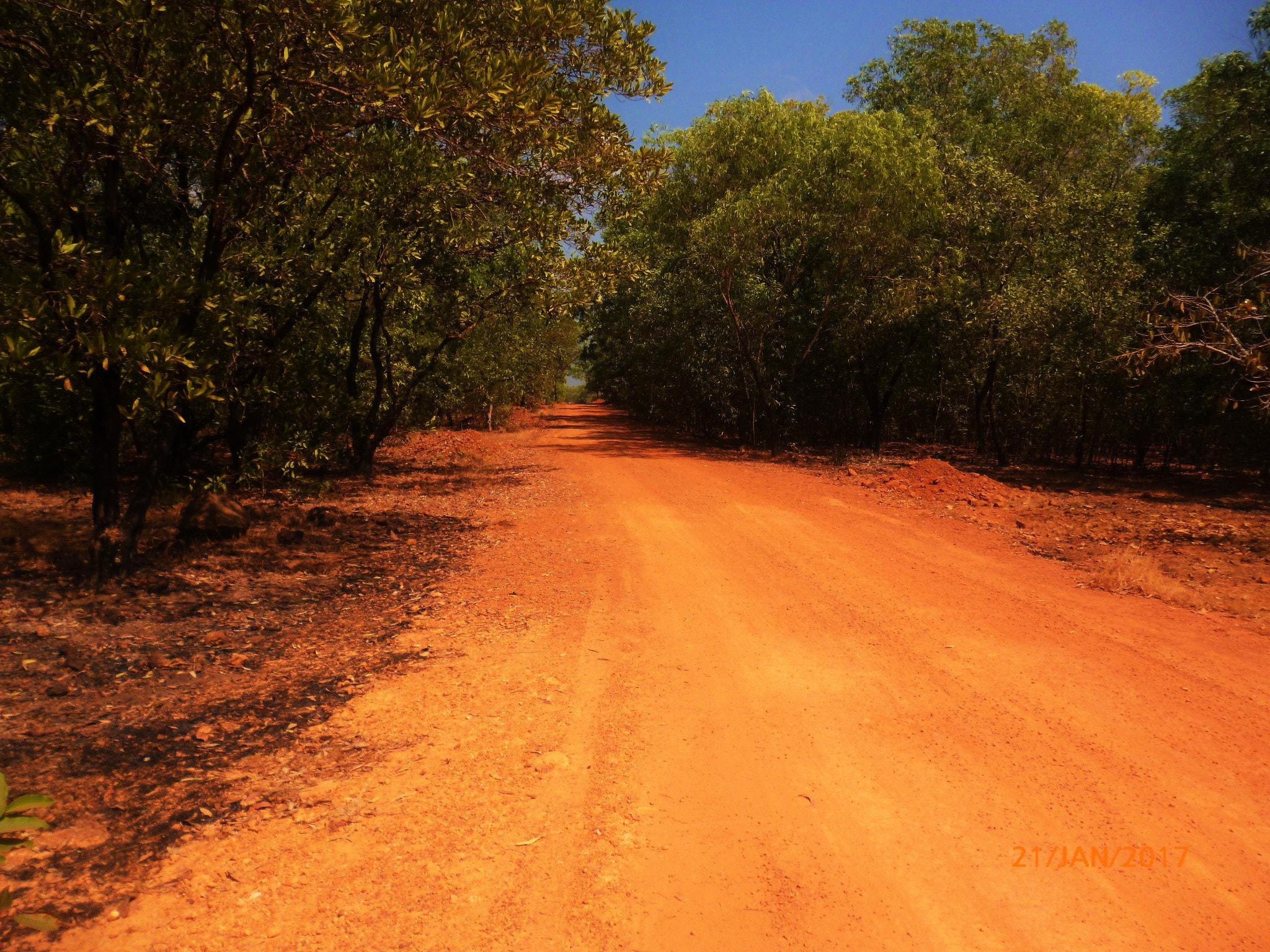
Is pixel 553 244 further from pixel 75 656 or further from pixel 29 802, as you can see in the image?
pixel 29 802

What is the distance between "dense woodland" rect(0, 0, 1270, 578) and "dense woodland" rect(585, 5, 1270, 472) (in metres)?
0.10

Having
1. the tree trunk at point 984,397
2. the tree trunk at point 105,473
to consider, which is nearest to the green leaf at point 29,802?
the tree trunk at point 105,473

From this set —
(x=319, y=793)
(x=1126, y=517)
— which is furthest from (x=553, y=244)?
(x=1126, y=517)

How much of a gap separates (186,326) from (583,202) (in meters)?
6.50

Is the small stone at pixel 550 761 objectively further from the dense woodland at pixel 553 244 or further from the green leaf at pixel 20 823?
the dense woodland at pixel 553 244

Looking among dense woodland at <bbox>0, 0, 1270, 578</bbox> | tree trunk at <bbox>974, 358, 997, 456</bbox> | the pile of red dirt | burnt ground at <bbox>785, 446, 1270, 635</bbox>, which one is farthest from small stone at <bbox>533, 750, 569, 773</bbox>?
tree trunk at <bbox>974, 358, 997, 456</bbox>

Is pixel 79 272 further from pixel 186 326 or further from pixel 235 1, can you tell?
pixel 235 1

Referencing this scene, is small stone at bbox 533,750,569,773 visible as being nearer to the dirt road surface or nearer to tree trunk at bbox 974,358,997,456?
the dirt road surface

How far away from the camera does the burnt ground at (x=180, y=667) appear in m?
3.39

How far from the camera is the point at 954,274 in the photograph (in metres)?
18.1

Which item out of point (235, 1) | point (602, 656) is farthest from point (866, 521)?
point (235, 1)

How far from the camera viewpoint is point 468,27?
7746mm

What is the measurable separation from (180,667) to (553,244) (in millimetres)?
8095

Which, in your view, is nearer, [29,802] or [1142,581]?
[29,802]
